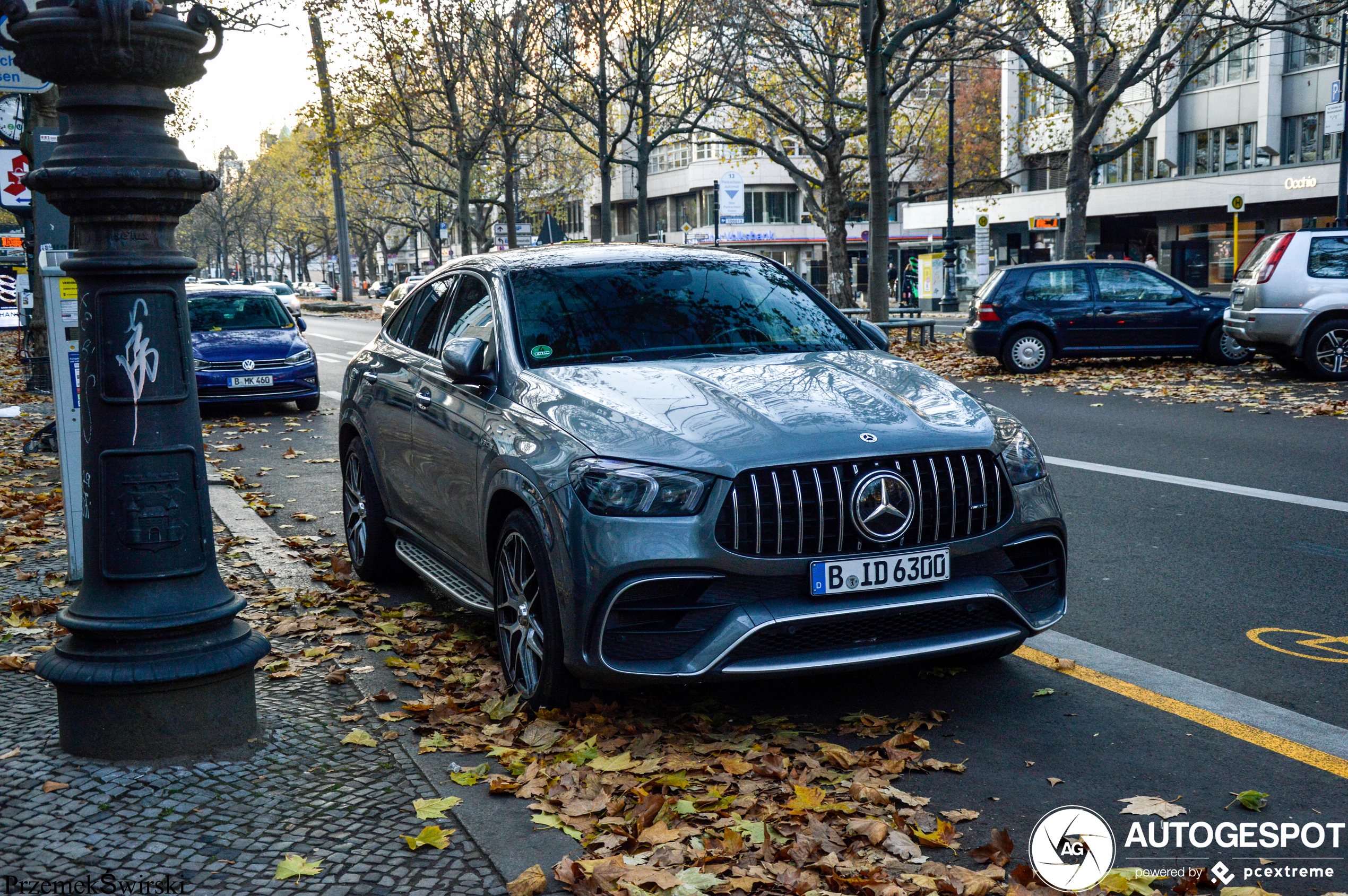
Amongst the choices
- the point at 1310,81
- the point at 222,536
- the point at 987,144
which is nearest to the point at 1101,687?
the point at 222,536

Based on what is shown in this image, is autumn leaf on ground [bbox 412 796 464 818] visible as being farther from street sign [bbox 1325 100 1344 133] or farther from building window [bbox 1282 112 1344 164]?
building window [bbox 1282 112 1344 164]

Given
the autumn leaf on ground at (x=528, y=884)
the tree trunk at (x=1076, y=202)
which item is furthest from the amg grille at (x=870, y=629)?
the tree trunk at (x=1076, y=202)

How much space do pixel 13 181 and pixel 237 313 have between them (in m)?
3.18

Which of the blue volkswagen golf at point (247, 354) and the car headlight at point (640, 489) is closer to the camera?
the car headlight at point (640, 489)

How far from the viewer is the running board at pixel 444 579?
528 centimetres

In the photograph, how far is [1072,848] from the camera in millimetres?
3562

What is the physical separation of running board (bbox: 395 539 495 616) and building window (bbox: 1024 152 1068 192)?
54.4m

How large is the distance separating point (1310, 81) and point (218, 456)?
157ft

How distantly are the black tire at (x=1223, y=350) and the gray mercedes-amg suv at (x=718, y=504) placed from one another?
15.4 meters

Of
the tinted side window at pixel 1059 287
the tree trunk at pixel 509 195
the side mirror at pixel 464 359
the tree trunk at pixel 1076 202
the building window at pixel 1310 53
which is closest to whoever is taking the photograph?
the side mirror at pixel 464 359

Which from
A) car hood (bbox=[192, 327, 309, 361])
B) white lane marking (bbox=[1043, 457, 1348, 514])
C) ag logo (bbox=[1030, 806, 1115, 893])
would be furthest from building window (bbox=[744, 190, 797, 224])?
ag logo (bbox=[1030, 806, 1115, 893])

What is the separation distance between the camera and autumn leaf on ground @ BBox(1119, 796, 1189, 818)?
378 cm

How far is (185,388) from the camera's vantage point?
422 centimetres

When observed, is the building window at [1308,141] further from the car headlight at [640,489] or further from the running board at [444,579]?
the car headlight at [640,489]
